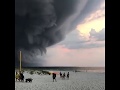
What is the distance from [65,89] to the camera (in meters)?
7.17
